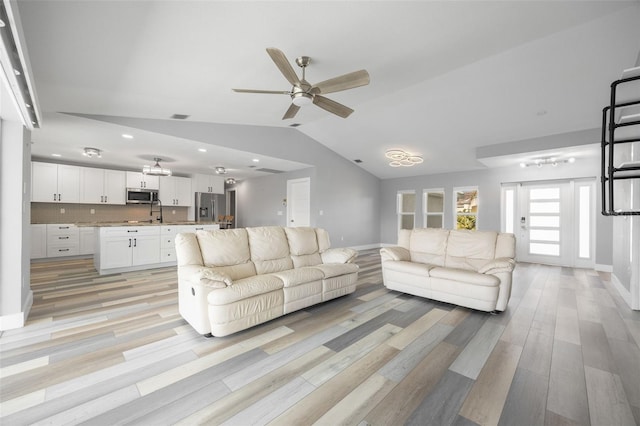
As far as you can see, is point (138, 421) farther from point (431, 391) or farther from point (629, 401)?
point (629, 401)

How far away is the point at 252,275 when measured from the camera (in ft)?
10.7

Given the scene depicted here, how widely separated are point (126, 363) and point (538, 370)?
320cm

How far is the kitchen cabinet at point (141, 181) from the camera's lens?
695cm

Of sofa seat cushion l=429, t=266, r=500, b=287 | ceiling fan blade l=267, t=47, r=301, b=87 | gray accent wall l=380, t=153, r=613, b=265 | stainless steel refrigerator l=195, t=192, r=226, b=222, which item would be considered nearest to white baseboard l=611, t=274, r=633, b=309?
gray accent wall l=380, t=153, r=613, b=265

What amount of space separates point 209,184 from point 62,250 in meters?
3.78

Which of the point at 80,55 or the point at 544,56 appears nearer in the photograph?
the point at 80,55

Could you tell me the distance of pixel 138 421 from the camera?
1475mm

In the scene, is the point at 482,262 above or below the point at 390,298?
above

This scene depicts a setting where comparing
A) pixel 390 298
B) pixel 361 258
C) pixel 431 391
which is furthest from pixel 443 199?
pixel 431 391

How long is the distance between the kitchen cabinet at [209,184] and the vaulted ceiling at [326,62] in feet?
8.23

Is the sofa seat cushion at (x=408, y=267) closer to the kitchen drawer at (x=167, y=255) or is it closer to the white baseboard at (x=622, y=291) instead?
the white baseboard at (x=622, y=291)

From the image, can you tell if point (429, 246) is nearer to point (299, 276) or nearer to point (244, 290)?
point (299, 276)

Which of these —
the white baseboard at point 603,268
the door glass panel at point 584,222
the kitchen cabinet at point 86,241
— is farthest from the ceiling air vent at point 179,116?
the white baseboard at point 603,268

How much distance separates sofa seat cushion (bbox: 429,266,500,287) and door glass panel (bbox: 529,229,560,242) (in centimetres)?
482
